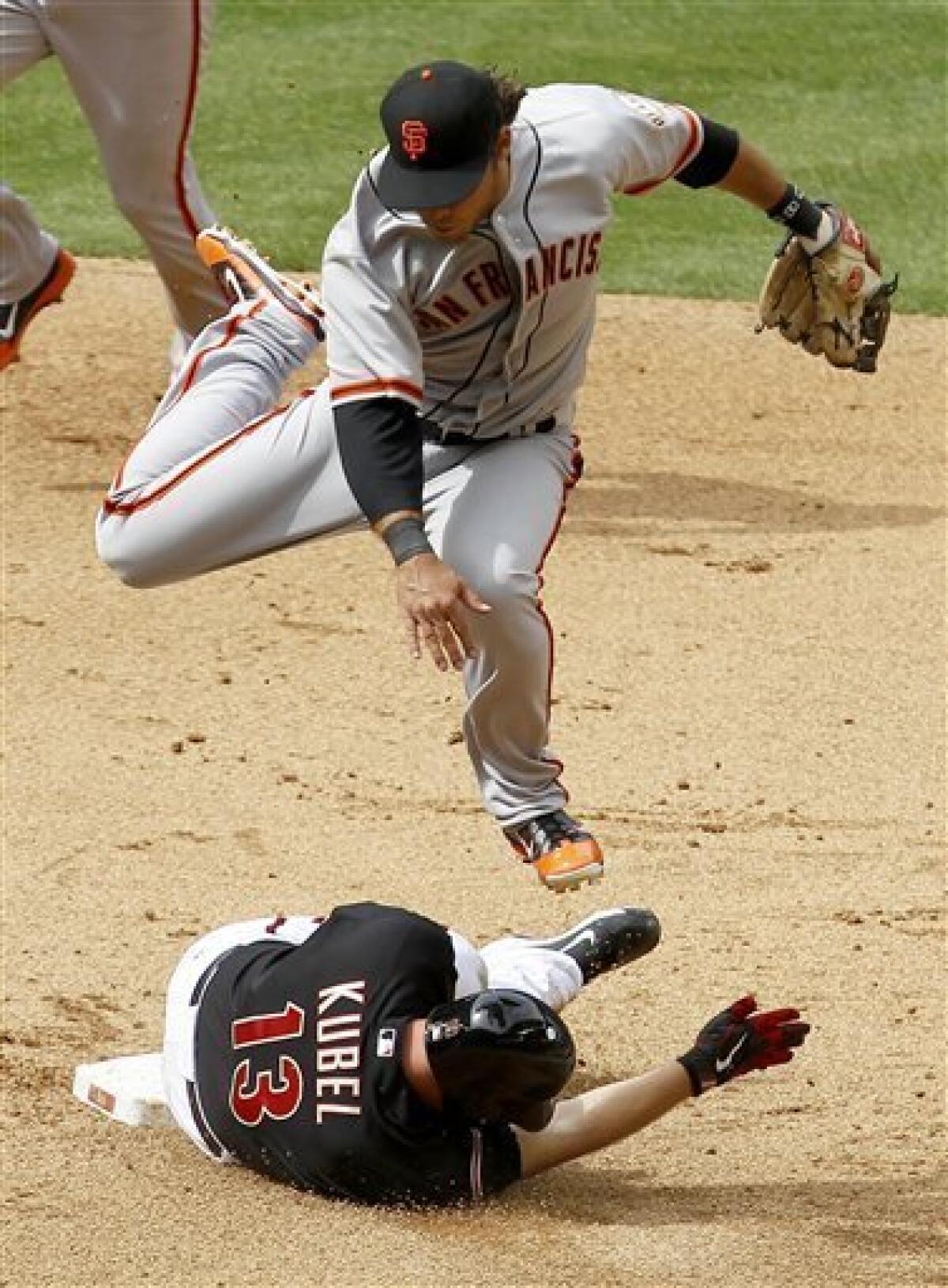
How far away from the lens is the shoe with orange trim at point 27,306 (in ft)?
27.3

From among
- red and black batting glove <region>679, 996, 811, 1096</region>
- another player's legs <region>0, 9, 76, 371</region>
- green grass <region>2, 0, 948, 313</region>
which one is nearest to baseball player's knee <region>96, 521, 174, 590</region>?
red and black batting glove <region>679, 996, 811, 1096</region>

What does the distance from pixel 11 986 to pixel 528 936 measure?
1.14 meters

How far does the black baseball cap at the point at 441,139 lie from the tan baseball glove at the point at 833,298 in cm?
115

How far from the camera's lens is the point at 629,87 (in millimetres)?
11953

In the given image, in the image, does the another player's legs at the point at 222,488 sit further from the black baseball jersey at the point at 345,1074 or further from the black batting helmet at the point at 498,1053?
the black batting helmet at the point at 498,1053

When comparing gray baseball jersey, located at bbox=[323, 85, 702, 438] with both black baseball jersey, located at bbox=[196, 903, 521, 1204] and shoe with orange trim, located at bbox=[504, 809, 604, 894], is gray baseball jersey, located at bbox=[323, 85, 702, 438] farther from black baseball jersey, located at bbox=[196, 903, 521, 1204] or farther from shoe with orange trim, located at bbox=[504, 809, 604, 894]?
black baseball jersey, located at bbox=[196, 903, 521, 1204]

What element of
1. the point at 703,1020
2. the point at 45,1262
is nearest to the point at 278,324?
the point at 703,1020

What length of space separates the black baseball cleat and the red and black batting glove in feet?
1.82

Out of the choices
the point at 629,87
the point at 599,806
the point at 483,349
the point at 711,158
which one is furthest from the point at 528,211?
the point at 629,87

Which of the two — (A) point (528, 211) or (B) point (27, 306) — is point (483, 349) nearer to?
(A) point (528, 211)

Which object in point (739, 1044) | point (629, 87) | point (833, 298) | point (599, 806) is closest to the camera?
point (739, 1044)

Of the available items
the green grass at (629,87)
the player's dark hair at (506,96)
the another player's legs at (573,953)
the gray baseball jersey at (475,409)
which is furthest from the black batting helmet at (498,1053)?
the green grass at (629,87)

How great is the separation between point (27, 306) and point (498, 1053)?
13.9 ft

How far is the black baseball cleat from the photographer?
5660 millimetres
